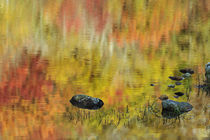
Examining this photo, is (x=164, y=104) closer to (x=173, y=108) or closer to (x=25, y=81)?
(x=173, y=108)

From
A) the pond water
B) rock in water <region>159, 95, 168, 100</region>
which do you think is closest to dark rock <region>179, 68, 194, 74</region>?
the pond water

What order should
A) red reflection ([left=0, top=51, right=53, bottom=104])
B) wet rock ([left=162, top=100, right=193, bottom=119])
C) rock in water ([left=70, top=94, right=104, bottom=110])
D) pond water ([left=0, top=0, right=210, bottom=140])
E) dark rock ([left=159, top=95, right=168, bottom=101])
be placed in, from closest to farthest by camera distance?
pond water ([left=0, top=0, right=210, bottom=140]) < wet rock ([left=162, top=100, right=193, bottom=119]) < rock in water ([left=70, top=94, right=104, bottom=110]) < dark rock ([left=159, top=95, right=168, bottom=101]) < red reflection ([left=0, top=51, right=53, bottom=104])

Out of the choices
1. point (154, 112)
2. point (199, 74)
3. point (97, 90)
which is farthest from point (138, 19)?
point (154, 112)

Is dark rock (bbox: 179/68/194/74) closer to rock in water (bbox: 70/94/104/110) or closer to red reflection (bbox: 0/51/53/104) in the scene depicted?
rock in water (bbox: 70/94/104/110)

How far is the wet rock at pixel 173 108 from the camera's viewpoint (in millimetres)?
5195

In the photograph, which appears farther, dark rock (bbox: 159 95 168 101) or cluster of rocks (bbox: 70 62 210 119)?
dark rock (bbox: 159 95 168 101)

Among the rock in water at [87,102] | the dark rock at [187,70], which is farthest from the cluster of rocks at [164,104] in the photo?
the dark rock at [187,70]

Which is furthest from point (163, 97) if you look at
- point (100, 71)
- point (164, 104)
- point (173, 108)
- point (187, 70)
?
point (100, 71)

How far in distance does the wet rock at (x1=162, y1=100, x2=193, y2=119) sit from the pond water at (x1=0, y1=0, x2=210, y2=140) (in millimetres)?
94

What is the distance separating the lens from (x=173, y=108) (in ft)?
17.1

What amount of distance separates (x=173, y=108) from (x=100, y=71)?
2.45m

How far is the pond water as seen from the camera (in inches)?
195

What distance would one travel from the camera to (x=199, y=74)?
688 centimetres

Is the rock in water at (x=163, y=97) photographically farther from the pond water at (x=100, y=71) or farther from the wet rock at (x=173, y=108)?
the wet rock at (x=173, y=108)
